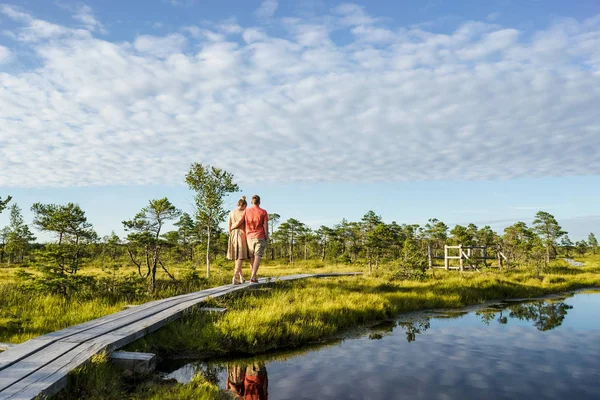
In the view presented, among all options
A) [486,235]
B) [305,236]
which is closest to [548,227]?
[486,235]

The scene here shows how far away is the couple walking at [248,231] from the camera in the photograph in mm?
10938

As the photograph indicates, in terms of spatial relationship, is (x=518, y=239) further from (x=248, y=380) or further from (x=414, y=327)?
(x=248, y=380)

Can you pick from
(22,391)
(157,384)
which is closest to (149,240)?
(157,384)

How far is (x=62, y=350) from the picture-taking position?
4.79 metres

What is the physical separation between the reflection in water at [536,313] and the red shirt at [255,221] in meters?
6.57

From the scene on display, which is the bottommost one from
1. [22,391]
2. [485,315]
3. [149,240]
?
[485,315]

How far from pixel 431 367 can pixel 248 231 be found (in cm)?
612

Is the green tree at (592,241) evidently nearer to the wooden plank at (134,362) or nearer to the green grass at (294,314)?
the green grass at (294,314)

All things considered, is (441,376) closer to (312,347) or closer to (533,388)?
(533,388)

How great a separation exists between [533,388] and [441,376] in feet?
4.07

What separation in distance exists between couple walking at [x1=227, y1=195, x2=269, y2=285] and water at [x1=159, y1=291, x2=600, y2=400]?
383 cm

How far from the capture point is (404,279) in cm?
1852

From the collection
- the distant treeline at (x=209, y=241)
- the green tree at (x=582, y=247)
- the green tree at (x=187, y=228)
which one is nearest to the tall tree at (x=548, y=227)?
the distant treeline at (x=209, y=241)

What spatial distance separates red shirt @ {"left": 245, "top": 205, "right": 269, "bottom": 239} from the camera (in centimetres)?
1091
